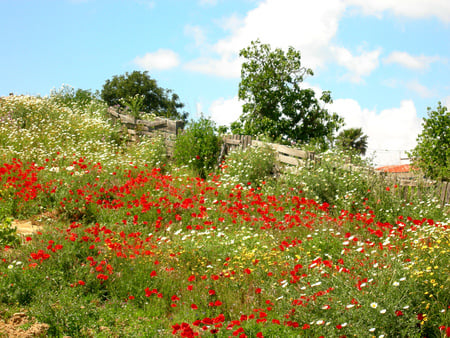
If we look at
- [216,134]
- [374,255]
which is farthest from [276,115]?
[374,255]

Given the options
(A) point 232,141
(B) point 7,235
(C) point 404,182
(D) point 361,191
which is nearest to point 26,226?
(B) point 7,235

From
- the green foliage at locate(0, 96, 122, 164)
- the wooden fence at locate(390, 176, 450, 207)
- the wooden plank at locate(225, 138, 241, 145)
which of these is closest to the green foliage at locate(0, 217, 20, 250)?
the green foliage at locate(0, 96, 122, 164)

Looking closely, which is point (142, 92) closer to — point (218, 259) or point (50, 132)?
point (50, 132)

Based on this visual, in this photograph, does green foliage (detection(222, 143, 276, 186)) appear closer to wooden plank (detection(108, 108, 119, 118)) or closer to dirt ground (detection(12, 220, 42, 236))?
dirt ground (detection(12, 220, 42, 236))

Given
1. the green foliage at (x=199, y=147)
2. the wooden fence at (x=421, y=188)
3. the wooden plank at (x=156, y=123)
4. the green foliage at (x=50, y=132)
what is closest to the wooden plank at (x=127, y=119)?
the green foliage at (x=50, y=132)

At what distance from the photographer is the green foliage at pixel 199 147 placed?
493 inches

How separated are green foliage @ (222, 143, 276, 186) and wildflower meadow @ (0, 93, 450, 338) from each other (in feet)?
2.79

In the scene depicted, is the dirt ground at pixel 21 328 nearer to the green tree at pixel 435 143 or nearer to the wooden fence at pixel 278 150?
the wooden fence at pixel 278 150

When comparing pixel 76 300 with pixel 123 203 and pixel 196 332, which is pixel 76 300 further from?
pixel 123 203

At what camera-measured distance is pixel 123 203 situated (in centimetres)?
786

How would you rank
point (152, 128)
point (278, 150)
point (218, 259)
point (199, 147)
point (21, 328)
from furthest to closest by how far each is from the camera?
point (152, 128) < point (199, 147) < point (278, 150) < point (218, 259) < point (21, 328)

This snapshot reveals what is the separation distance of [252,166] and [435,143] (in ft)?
16.8

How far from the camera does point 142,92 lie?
3069cm

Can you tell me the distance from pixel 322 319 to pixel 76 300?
249cm
